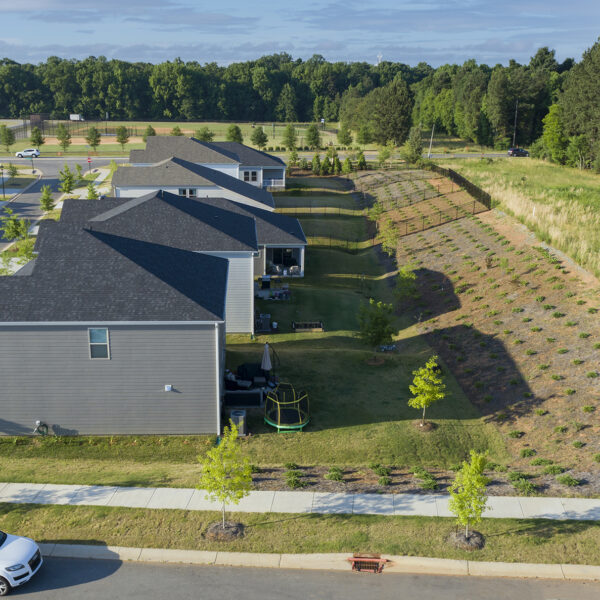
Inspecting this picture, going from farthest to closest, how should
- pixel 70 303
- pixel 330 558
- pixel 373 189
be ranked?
pixel 373 189 → pixel 70 303 → pixel 330 558

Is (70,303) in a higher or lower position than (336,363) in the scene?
higher

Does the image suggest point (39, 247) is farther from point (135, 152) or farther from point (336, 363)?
point (135, 152)

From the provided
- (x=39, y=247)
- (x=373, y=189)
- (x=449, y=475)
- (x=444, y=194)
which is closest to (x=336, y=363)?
(x=449, y=475)

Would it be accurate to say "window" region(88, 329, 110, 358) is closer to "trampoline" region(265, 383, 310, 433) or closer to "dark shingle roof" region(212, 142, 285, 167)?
"trampoline" region(265, 383, 310, 433)

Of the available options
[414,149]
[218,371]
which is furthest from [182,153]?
[218,371]

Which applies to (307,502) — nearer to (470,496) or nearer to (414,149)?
(470,496)

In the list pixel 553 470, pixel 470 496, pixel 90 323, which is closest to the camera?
pixel 470 496
